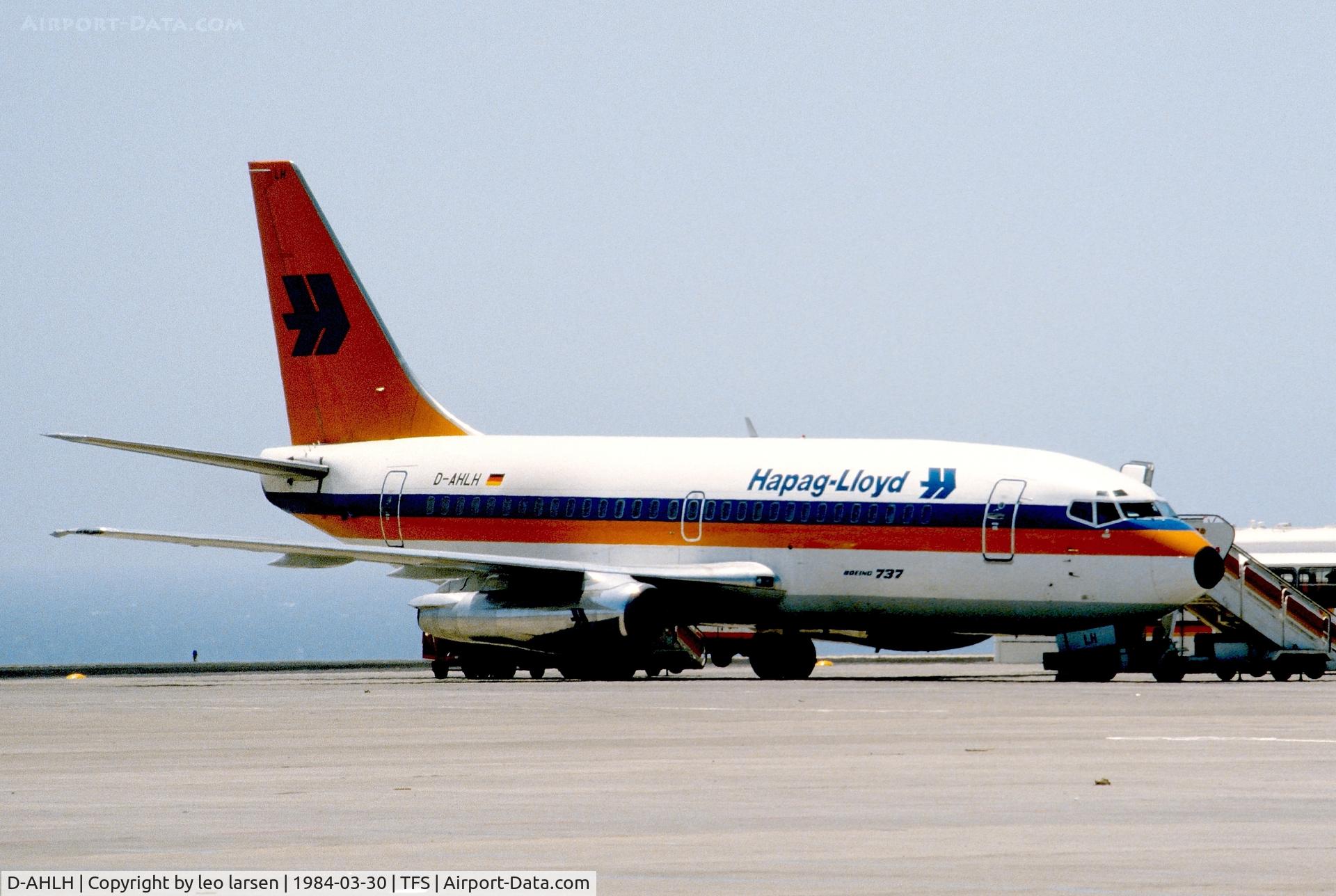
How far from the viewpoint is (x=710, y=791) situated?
16.8 m

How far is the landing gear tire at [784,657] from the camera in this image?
4250cm

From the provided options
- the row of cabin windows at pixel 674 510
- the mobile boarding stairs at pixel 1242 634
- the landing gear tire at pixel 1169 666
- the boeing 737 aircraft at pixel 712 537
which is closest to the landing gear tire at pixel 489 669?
the boeing 737 aircraft at pixel 712 537

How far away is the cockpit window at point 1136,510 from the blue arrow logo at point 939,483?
2.81 meters

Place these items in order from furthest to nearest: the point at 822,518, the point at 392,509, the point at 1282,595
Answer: the point at 392,509
the point at 1282,595
the point at 822,518

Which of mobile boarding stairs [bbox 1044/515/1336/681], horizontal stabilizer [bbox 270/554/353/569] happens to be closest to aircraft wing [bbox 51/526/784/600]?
horizontal stabilizer [bbox 270/554/353/569]

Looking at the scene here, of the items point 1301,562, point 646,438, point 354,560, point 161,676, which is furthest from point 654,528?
point 1301,562

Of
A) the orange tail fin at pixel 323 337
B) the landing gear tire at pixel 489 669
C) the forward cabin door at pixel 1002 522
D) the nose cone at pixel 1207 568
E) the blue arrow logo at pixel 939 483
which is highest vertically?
the orange tail fin at pixel 323 337

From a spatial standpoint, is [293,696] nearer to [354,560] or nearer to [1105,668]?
[354,560]

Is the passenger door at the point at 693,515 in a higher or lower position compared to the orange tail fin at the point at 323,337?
lower

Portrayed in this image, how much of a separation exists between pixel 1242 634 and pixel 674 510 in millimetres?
10261

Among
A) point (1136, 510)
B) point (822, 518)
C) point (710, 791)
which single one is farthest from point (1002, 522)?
point (710, 791)

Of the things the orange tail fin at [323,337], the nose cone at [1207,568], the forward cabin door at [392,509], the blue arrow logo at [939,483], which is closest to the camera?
the nose cone at [1207,568]

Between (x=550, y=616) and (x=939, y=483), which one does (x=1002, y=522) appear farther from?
(x=550, y=616)

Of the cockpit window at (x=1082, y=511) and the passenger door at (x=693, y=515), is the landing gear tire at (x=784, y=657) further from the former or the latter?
the cockpit window at (x=1082, y=511)
